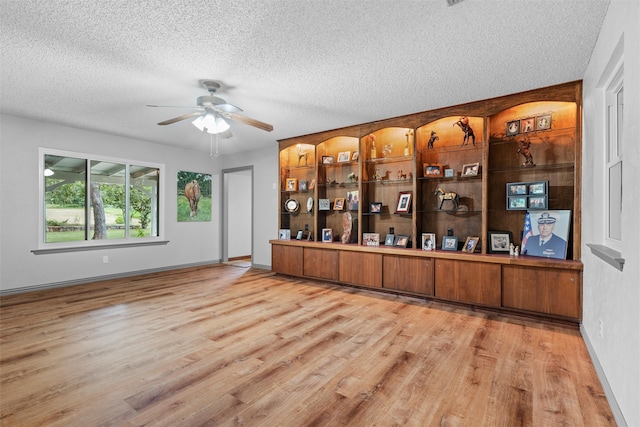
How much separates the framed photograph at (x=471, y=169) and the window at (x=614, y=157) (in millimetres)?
1658

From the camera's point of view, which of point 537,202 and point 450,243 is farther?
point 450,243

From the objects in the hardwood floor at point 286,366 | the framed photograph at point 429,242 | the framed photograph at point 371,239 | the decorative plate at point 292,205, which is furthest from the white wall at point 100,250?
the framed photograph at point 429,242

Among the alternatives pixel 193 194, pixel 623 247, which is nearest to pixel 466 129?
pixel 623 247

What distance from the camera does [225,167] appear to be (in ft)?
24.3

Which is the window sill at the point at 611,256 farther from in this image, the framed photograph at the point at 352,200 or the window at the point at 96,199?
the window at the point at 96,199

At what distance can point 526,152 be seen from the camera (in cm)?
387

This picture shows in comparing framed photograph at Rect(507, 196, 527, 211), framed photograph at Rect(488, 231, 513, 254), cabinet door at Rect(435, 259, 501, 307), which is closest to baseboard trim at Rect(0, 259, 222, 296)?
cabinet door at Rect(435, 259, 501, 307)

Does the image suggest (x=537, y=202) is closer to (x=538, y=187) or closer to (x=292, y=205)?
(x=538, y=187)

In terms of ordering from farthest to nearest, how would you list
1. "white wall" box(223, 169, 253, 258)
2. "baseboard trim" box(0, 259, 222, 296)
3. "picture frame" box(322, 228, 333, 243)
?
"white wall" box(223, 169, 253, 258)
"picture frame" box(322, 228, 333, 243)
"baseboard trim" box(0, 259, 222, 296)

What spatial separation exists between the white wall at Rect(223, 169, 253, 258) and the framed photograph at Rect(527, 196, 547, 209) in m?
5.78

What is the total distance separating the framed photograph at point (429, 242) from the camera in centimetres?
443

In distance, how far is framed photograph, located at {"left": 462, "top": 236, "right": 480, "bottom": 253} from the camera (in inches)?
162

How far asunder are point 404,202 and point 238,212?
4.74 meters

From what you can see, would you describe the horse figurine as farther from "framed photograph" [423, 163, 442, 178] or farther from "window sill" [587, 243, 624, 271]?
"window sill" [587, 243, 624, 271]
